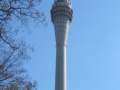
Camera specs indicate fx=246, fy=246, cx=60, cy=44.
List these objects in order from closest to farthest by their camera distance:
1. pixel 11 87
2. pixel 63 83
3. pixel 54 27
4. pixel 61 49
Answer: pixel 11 87 < pixel 63 83 < pixel 61 49 < pixel 54 27

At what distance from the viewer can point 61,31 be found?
279ft

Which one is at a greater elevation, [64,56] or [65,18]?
[65,18]

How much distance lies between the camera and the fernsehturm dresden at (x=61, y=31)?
2975 inches

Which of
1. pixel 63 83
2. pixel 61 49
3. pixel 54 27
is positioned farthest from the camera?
pixel 54 27

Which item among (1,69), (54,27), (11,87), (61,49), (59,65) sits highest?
(54,27)

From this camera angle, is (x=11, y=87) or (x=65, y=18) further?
(x=65, y=18)

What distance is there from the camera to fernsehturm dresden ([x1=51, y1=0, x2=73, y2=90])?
75562mm

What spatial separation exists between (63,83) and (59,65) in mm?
5757

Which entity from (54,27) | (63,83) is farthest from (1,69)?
(54,27)

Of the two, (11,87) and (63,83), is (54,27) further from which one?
(11,87)

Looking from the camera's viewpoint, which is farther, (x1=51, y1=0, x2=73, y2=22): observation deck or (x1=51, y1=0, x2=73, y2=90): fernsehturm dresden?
(x1=51, y1=0, x2=73, y2=22): observation deck

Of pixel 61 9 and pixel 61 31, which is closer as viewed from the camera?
pixel 61 31

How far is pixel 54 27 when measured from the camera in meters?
88.6

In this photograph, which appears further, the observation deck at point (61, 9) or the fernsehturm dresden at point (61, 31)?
the observation deck at point (61, 9)
